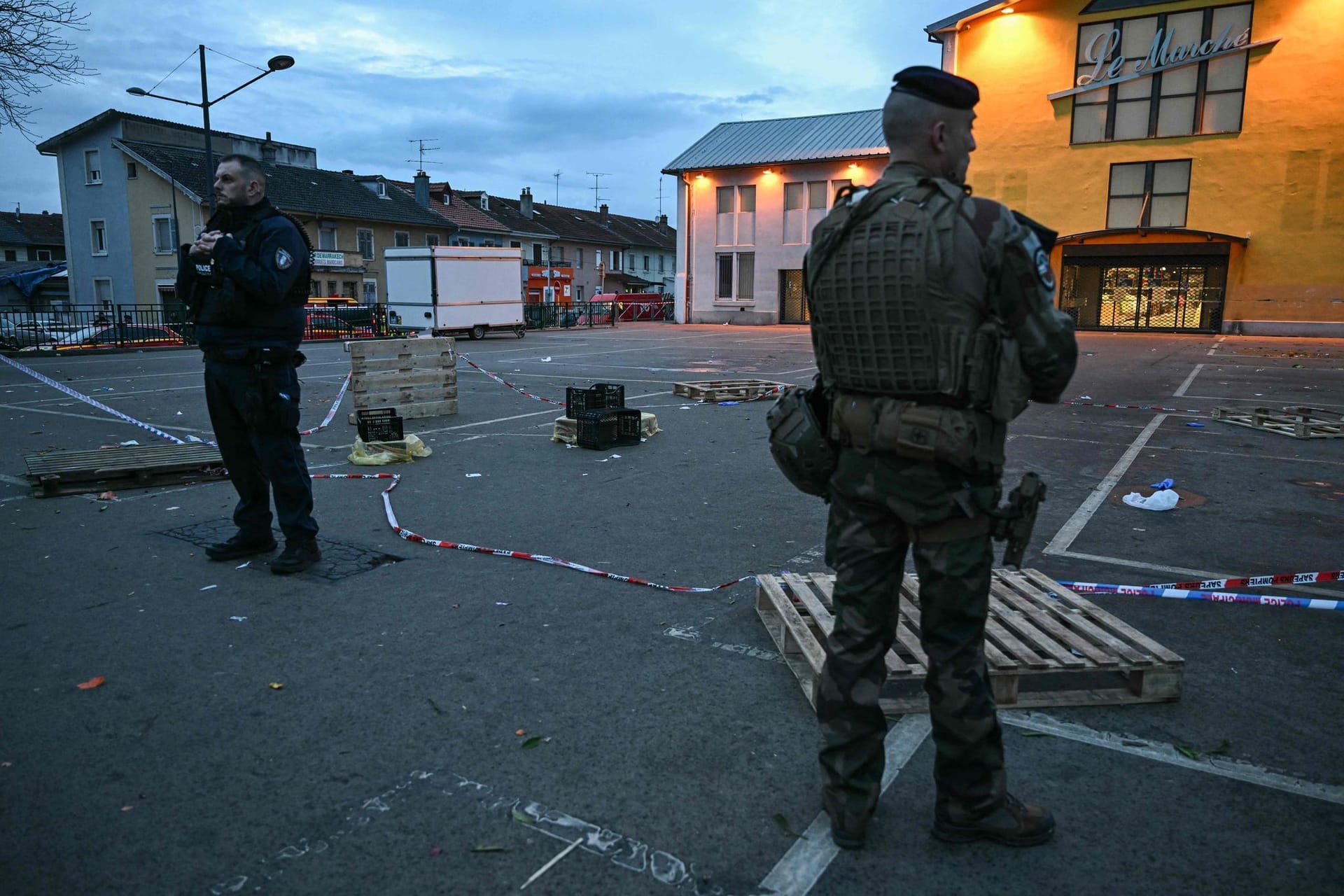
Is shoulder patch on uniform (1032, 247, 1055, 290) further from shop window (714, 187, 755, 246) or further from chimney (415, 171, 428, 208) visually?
chimney (415, 171, 428, 208)

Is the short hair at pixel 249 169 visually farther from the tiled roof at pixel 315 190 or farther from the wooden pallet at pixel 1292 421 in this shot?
the tiled roof at pixel 315 190

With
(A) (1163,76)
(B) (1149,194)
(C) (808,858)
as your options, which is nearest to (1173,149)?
(B) (1149,194)

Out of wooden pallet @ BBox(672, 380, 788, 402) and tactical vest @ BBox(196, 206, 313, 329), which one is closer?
tactical vest @ BBox(196, 206, 313, 329)

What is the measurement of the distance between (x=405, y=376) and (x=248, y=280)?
6.45 metres

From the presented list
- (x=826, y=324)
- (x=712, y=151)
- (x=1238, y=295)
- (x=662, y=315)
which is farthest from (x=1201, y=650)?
(x=662, y=315)

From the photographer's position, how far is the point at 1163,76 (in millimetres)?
32094

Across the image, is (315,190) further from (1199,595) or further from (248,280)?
(1199,595)

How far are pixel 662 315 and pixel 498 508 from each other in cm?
4530

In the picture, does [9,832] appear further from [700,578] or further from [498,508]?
[498,508]

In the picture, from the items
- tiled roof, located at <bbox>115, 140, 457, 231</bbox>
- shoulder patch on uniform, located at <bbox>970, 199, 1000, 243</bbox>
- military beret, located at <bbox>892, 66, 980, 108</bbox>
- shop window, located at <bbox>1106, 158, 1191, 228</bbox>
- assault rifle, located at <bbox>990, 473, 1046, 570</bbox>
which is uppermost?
tiled roof, located at <bbox>115, 140, 457, 231</bbox>

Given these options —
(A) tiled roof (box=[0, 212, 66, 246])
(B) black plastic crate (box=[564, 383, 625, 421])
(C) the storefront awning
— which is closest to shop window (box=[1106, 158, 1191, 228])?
(C) the storefront awning

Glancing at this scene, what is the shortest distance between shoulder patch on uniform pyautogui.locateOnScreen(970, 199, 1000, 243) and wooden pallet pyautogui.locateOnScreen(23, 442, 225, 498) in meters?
7.15

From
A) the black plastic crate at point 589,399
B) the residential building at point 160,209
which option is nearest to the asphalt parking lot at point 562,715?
the black plastic crate at point 589,399

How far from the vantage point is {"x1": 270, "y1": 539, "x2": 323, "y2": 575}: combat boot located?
515 cm
